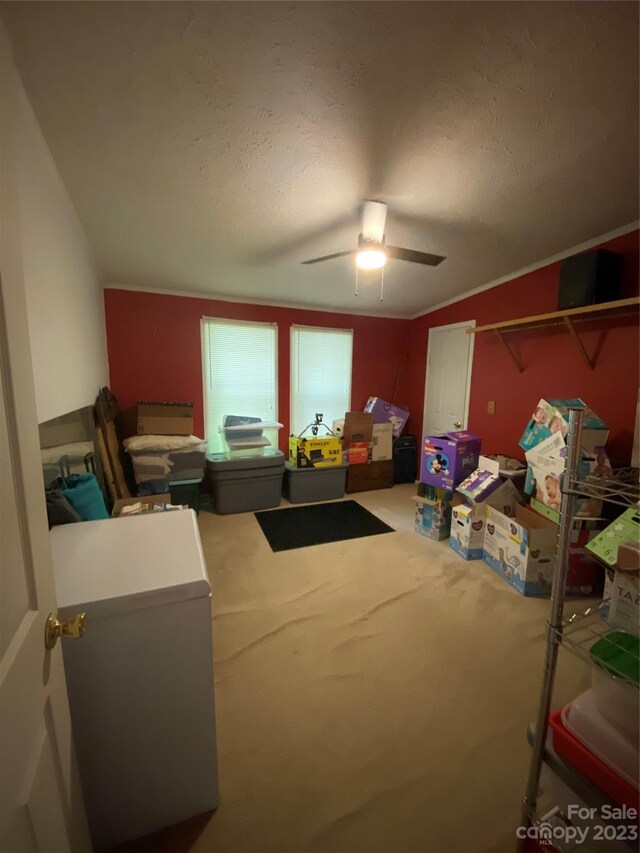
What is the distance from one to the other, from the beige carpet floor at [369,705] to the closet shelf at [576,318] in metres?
1.89

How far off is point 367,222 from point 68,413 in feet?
6.69

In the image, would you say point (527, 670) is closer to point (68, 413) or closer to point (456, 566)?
point (456, 566)

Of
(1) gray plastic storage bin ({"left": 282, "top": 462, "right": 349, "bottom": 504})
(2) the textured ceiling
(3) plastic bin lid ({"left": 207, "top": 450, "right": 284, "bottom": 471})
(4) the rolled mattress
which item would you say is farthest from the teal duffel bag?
(1) gray plastic storage bin ({"left": 282, "top": 462, "right": 349, "bottom": 504})

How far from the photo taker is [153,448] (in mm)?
3027

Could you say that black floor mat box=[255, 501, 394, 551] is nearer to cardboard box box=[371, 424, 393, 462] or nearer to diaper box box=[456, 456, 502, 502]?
cardboard box box=[371, 424, 393, 462]

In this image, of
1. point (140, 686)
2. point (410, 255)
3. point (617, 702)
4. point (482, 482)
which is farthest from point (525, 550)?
point (140, 686)

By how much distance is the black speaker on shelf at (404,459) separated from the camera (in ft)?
14.8

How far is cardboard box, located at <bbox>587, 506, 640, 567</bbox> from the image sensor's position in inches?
32.0

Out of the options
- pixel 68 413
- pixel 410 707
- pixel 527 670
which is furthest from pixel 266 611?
pixel 68 413

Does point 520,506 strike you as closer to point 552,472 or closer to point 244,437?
point 552,472

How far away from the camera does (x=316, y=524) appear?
3309 mm

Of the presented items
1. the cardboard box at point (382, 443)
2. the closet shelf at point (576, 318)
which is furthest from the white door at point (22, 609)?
the cardboard box at point (382, 443)

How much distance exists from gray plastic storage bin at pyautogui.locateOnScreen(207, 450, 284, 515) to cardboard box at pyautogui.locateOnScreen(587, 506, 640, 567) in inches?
118

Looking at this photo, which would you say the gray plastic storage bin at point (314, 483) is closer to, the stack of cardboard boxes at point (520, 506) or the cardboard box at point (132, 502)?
the stack of cardboard boxes at point (520, 506)
